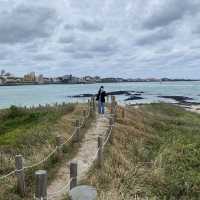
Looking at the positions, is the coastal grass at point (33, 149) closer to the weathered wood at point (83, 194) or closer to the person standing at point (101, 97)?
the person standing at point (101, 97)

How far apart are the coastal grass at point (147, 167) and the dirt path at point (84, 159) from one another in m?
0.53

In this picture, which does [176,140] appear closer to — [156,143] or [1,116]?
[156,143]

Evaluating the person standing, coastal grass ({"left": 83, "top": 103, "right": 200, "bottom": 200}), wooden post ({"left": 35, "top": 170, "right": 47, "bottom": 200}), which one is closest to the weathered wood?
wooden post ({"left": 35, "top": 170, "right": 47, "bottom": 200})

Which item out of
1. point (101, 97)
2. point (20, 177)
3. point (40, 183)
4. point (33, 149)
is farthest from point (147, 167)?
point (101, 97)

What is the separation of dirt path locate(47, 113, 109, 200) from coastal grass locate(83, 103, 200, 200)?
529 millimetres

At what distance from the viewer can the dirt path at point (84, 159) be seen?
844 cm

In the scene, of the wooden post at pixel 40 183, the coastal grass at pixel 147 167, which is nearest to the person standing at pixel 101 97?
the coastal grass at pixel 147 167

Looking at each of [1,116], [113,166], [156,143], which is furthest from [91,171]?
[1,116]

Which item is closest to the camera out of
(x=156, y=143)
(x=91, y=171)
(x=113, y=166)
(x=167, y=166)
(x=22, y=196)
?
(x=22, y=196)

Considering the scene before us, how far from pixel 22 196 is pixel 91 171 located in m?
2.50

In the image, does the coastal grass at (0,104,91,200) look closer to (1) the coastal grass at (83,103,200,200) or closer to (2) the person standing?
(1) the coastal grass at (83,103,200,200)

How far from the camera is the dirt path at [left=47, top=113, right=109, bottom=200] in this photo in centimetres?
844

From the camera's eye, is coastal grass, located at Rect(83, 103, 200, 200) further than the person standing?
No

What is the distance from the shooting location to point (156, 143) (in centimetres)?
1602
